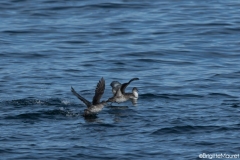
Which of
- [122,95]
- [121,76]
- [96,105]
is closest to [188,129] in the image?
[96,105]

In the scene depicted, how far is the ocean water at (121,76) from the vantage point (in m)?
13.8

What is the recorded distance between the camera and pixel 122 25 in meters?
29.0

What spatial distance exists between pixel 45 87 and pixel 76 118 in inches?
142

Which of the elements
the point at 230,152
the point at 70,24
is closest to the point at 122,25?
the point at 70,24

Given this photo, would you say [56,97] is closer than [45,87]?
Yes

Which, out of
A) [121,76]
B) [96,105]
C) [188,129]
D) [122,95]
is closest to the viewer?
[188,129]

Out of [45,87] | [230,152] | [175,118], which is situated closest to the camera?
[230,152]

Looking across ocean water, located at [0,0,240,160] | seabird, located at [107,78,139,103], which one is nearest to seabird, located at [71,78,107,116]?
ocean water, located at [0,0,240,160]

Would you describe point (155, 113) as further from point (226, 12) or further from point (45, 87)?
point (226, 12)

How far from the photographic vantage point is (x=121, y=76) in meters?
20.5

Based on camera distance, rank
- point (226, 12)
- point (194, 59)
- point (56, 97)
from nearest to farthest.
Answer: point (56, 97) < point (194, 59) < point (226, 12)

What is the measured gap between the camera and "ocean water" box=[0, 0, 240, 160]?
1383cm

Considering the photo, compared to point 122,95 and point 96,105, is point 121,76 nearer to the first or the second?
point 122,95

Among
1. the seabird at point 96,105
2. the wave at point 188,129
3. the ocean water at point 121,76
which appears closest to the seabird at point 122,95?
the ocean water at point 121,76
